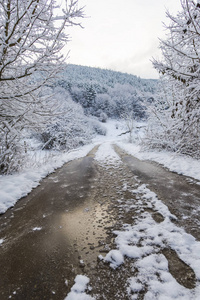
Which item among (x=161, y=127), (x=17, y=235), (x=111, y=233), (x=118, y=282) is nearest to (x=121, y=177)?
(x=111, y=233)

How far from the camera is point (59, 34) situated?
12.5 ft

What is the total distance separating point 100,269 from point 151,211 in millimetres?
1479

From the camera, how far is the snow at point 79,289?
1336 mm

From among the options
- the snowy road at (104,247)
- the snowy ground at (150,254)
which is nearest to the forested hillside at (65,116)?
the snowy road at (104,247)

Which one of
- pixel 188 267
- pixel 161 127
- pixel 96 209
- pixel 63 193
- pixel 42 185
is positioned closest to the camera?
pixel 188 267

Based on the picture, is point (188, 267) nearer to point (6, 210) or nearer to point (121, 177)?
point (6, 210)

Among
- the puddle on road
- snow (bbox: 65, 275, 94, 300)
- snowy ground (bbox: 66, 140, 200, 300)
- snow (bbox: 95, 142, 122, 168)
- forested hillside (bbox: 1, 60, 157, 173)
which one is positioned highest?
forested hillside (bbox: 1, 60, 157, 173)

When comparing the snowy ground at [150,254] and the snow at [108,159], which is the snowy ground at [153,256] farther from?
the snow at [108,159]

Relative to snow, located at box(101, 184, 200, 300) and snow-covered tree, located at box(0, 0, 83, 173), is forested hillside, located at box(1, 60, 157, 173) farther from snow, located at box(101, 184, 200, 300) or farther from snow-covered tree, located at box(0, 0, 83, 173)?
snow, located at box(101, 184, 200, 300)

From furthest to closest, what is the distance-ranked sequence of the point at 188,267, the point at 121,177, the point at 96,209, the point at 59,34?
the point at 121,177
the point at 59,34
the point at 96,209
the point at 188,267

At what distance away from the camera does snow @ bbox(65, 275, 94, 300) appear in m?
1.34

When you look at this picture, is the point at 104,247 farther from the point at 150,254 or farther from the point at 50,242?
the point at 50,242

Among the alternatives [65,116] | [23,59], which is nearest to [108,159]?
[23,59]

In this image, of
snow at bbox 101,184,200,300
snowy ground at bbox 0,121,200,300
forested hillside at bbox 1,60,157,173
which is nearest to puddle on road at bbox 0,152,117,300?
snowy ground at bbox 0,121,200,300
